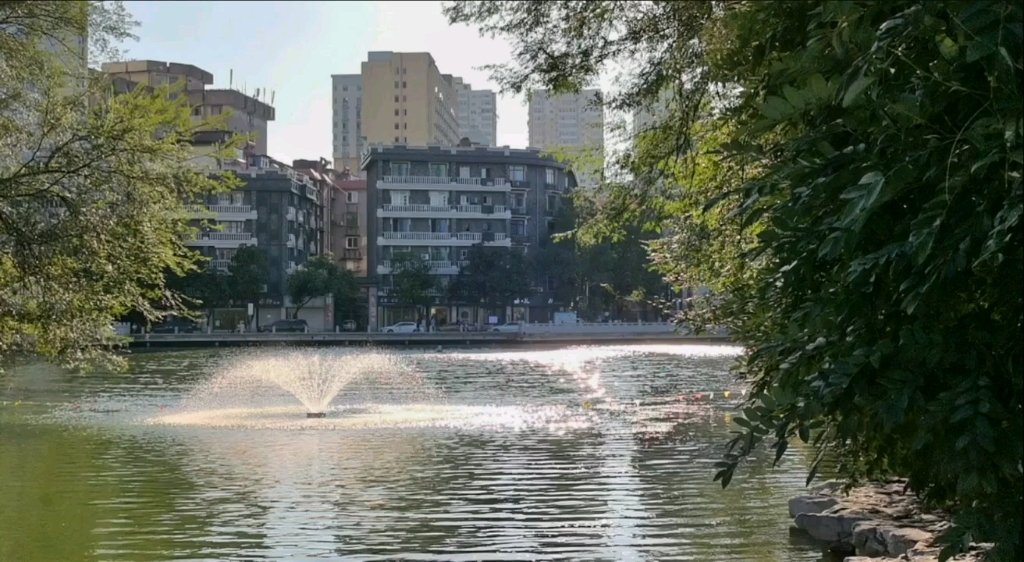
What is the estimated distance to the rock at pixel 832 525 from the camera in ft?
40.3

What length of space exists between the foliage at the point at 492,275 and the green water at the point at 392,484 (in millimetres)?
63799

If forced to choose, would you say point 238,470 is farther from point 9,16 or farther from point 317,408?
point 317,408

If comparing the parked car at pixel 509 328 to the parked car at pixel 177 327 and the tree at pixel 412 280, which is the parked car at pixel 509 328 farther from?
the parked car at pixel 177 327

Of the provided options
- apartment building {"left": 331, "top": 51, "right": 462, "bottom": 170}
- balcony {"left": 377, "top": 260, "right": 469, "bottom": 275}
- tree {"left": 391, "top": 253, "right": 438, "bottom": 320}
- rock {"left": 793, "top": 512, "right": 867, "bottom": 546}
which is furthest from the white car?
rock {"left": 793, "top": 512, "right": 867, "bottom": 546}

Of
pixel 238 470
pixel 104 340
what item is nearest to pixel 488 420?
pixel 238 470

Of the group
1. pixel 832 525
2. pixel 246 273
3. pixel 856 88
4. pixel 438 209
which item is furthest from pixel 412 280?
pixel 856 88

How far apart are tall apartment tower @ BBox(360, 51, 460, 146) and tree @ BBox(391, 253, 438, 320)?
55882mm

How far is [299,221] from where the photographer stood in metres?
101

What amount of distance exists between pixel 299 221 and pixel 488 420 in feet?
Answer: 249

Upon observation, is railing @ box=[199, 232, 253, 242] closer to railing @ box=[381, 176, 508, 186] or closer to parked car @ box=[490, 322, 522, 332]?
railing @ box=[381, 176, 508, 186]

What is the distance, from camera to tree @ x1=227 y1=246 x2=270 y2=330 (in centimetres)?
9125

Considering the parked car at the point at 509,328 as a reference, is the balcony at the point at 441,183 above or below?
above

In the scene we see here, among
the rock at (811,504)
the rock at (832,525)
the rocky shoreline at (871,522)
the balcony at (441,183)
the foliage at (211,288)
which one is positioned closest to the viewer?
the rocky shoreline at (871,522)

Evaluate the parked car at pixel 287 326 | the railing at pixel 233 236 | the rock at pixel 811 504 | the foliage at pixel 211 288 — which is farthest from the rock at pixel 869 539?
the railing at pixel 233 236
